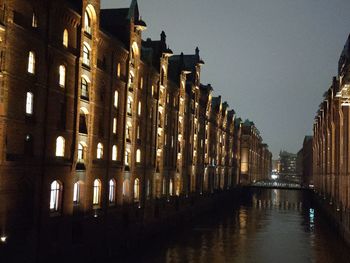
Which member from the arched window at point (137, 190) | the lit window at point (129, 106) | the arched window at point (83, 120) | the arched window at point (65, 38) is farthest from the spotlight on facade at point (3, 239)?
the arched window at point (137, 190)

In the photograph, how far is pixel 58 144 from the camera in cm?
3478

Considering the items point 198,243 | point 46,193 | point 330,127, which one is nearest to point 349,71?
point 198,243

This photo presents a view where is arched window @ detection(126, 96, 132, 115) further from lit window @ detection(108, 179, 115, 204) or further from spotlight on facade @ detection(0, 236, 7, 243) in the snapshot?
spotlight on facade @ detection(0, 236, 7, 243)

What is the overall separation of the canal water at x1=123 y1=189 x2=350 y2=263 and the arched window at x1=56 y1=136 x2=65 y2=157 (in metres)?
12.6

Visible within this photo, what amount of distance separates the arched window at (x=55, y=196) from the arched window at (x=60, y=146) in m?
2.05

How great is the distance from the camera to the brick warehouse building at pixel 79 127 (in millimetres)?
29109

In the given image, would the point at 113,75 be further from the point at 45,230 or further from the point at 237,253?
the point at 237,253

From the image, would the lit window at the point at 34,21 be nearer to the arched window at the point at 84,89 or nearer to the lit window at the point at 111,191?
the arched window at the point at 84,89

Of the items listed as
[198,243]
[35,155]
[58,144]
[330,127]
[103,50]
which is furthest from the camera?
[330,127]

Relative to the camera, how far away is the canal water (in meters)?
46.0

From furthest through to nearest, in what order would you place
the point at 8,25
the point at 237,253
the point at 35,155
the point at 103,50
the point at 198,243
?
the point at 198,243 < the point at 237,253 < the point at 103,50 < the point at 35,155 < the point at 8,25

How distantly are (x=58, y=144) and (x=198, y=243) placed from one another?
2432 cm

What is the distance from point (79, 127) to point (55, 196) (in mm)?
6447

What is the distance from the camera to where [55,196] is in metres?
34.3
